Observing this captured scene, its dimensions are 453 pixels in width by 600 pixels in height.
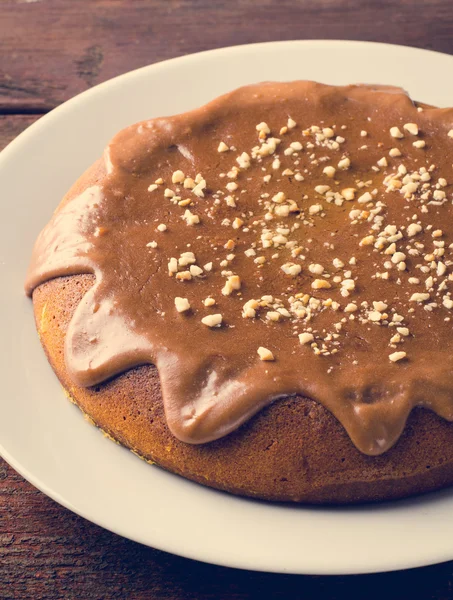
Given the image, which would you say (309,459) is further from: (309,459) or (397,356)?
(397,356)

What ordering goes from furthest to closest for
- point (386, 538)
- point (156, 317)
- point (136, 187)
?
point (136, 187) < point (156, 317) < point (386, 538)

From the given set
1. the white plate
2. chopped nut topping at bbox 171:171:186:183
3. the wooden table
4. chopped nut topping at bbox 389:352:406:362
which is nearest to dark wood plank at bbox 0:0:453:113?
the wooden table

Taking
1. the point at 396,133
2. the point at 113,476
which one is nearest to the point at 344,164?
the point at 396,133

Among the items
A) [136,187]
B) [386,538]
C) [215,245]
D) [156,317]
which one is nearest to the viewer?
[386,538]

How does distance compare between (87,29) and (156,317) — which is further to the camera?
(87,29)

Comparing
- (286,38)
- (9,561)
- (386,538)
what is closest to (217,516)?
(386,538)

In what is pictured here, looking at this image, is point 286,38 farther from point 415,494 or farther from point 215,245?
point 415,494

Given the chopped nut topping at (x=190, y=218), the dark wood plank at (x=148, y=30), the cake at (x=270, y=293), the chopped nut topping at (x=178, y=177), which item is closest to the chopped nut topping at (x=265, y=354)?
the cake at (x=270, y=293)
